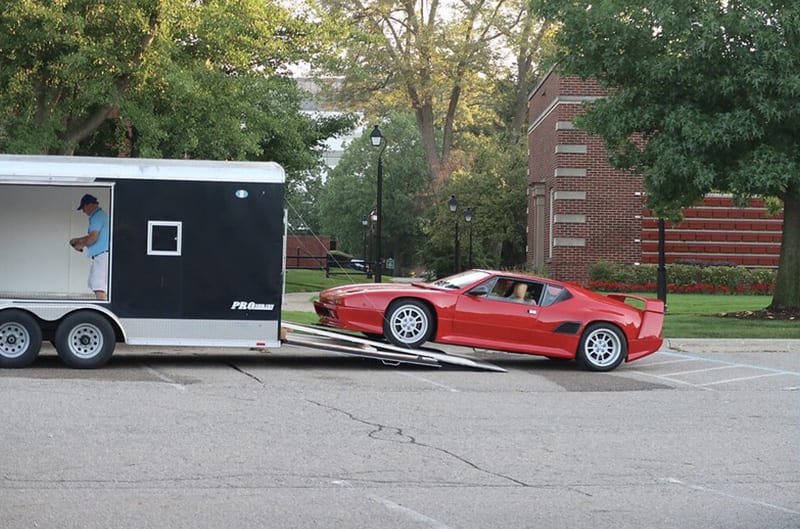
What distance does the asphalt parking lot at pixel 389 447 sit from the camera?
24.7 ft

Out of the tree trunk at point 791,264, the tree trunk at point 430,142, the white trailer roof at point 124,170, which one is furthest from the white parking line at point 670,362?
the tree trunk at point 430,142

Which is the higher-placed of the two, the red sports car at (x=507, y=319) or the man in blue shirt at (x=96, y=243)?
the man in blue shirt at (x=96, y=243)

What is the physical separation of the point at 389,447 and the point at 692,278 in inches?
1166

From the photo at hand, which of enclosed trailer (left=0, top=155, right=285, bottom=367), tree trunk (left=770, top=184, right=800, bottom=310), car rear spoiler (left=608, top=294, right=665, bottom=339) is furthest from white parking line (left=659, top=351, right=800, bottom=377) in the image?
enclosed trailer (left=0, top=155, right=285, bottom=367)

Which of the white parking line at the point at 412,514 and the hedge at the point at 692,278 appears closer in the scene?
the white parking line at the point at 412,514

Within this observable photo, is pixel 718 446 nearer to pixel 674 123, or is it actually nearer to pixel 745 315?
pixel 674 123

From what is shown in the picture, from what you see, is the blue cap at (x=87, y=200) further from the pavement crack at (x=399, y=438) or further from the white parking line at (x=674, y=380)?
the white parking line at (x=674, y=380)

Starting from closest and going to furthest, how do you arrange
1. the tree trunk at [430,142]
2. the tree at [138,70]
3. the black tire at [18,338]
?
1. the black tire at [18,338]
2. the tree at [138,70]
3. the tree trunk at [430,142]

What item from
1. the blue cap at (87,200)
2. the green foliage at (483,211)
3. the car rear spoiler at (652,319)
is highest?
the green foliage at (483,211)

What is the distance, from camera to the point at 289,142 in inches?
1270

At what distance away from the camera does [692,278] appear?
125ft

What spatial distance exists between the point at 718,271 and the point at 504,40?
75.6ft

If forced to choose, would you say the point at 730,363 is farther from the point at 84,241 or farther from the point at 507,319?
the point at 84,241

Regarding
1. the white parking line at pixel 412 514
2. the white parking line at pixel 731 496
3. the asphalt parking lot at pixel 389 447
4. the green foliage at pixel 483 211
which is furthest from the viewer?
the green foliage at pixel 483 211
